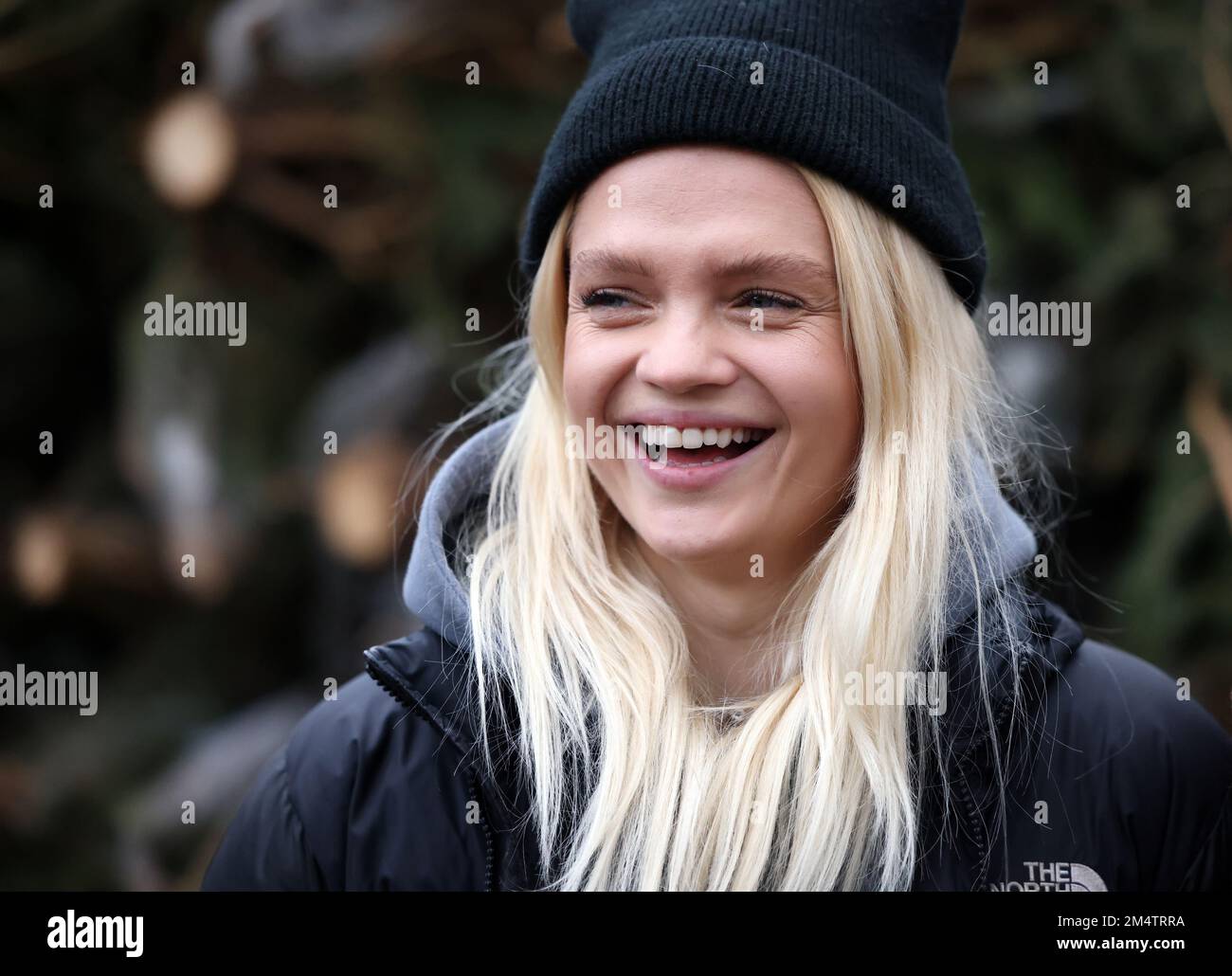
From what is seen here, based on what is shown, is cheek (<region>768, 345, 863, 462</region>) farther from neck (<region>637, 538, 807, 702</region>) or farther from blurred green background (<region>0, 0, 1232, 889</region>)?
blurred green background (<region>0, 0, 1232, 889</region>)

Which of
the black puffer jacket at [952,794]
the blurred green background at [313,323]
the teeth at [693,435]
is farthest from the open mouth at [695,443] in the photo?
the blurred green background at [313,323]

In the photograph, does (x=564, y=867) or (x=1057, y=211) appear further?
(x=1057, y=211)

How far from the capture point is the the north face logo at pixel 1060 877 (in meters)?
1.27

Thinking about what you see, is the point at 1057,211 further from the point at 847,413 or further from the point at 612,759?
the point at 612,759

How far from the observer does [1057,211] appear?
2.56 metres

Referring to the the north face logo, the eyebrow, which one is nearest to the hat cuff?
the eyebrow

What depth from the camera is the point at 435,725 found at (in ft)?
4.22

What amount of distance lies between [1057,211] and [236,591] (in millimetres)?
2119

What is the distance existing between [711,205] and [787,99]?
144 mm

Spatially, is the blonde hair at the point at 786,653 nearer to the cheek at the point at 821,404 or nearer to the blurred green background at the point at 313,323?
the cheek at the point at 821,404

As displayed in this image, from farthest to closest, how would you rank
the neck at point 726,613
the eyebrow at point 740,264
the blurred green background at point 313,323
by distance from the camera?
1. the blurred green background at point 313,323
2. the neck at point 726,613
3. the eyebrow at point 740,264

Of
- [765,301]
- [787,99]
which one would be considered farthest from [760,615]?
[787,99]

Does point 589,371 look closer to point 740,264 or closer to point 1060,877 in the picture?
point 740,264
